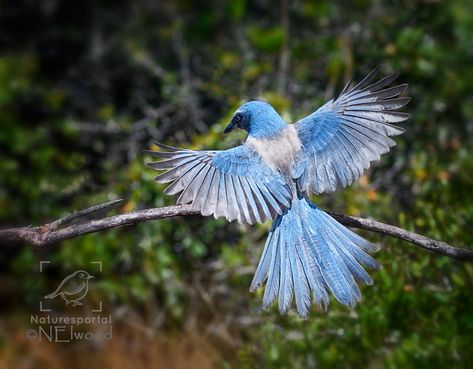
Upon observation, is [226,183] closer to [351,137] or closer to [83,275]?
[351,137]

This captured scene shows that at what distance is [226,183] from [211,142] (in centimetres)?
145

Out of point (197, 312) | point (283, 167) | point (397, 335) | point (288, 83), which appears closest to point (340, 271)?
point (283, 167)

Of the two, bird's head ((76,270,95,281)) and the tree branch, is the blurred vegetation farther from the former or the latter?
the tree branch

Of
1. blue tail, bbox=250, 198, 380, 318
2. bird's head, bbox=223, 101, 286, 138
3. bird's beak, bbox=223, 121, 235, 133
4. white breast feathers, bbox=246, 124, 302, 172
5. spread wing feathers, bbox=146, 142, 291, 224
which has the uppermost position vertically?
bird's beak, bbox=223, 121, 235, 133

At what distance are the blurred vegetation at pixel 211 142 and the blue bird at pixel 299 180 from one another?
24.2 inches

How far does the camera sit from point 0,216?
6.05m

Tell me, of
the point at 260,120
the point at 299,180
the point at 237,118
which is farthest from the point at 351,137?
the point at 237,118

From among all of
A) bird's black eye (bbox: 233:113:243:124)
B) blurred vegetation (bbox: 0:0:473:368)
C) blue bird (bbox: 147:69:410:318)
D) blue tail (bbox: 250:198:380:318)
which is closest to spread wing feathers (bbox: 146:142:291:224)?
blue bird (bbox: 147:69:410:318)

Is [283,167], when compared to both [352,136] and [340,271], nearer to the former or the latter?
[352,136]

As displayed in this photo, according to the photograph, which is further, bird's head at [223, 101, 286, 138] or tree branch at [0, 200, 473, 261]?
bird's head at [223, 101, 286, 138]

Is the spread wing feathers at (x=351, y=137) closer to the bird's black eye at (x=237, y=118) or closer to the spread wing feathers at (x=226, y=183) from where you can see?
the spread wing feathers at (x=226, y=183)

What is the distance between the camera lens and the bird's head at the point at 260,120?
3.22m

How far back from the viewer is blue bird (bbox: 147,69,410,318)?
2.78 metres

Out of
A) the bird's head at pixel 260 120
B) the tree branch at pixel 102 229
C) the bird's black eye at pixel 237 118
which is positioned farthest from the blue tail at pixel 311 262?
the bird's black eye at pixel 237 118
